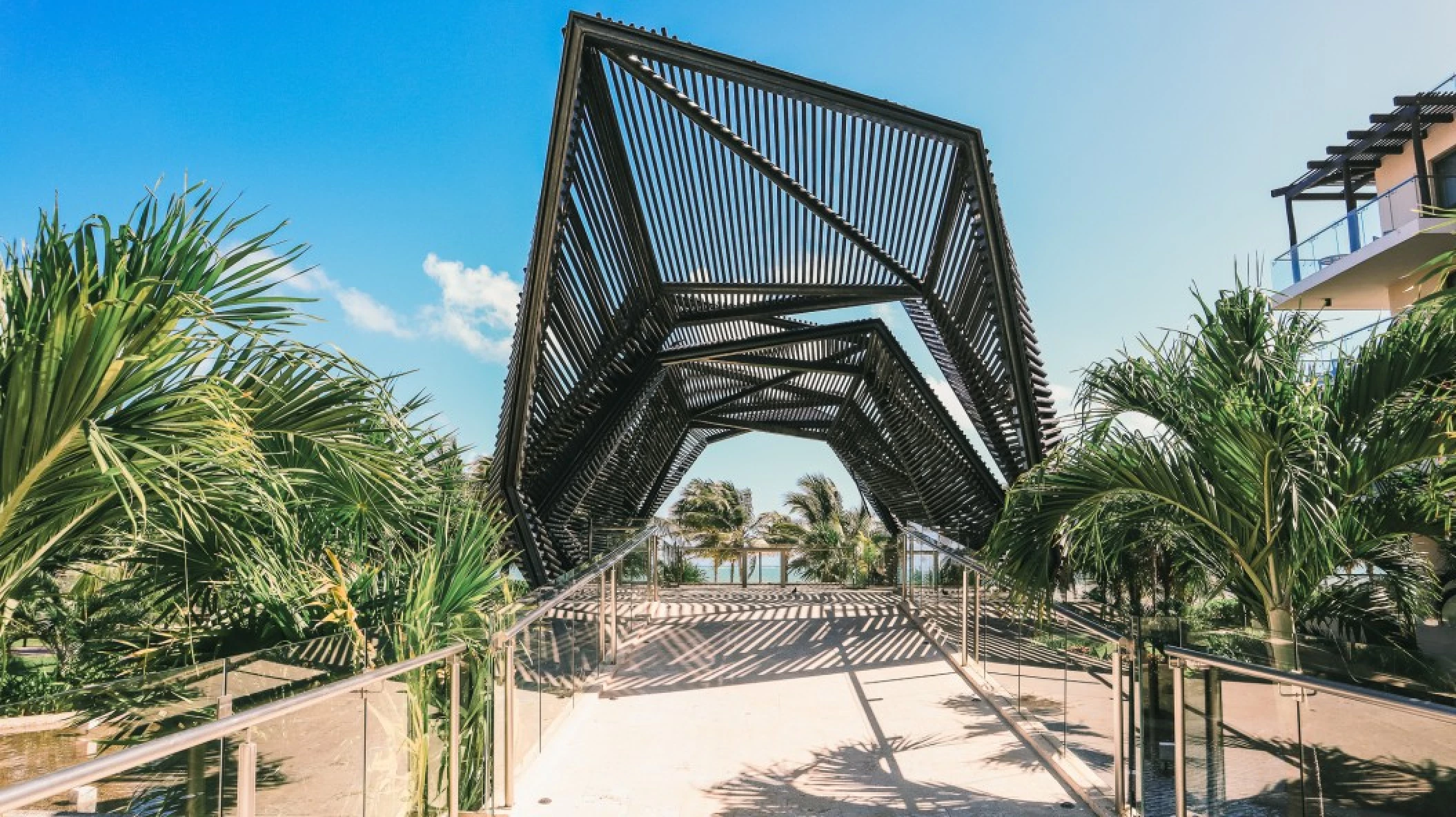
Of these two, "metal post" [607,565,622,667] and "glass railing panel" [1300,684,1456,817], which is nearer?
"glass railing panel" [1300,684,1456,817]

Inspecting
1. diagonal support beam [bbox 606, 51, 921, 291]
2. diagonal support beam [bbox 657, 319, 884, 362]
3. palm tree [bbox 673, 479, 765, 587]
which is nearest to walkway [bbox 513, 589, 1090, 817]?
diagonal support beam [bbox 606, 51, 921, 291]

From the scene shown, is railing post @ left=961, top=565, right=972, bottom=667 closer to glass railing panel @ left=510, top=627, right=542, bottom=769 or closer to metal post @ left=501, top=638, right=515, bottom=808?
glass railing panel @ left=510, top=627, right=542, bottom=769

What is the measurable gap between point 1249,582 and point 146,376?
4.84 m

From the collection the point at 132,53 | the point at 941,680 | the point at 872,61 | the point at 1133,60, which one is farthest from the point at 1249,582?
the point at 132,53

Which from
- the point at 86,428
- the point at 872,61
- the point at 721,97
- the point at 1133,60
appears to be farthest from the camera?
the point at 872,61

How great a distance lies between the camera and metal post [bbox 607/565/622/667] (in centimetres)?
884

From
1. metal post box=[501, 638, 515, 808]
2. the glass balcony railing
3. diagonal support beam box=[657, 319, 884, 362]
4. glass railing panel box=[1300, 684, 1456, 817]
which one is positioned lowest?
metal post box=[501, 638, 515, 808]

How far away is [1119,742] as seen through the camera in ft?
13.6

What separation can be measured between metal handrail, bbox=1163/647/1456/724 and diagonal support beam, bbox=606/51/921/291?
23.5 feet

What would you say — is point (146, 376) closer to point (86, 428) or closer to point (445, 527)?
point (86, 428)

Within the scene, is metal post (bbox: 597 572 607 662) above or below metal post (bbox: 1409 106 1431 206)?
below

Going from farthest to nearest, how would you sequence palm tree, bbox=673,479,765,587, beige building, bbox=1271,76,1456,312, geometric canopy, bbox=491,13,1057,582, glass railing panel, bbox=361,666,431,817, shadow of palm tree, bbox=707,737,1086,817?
palm tree, bbox=673,479,765,587 < beige building, bbox=1271,76,1456,312 < geometric canopy, bbox=491,13,1057,582 < shadow of palm tree, bbox=707,737,1086,817 < glass railing panel, bbox=361,666,431,817

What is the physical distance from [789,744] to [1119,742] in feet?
7.39

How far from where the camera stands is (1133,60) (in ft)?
43.2
